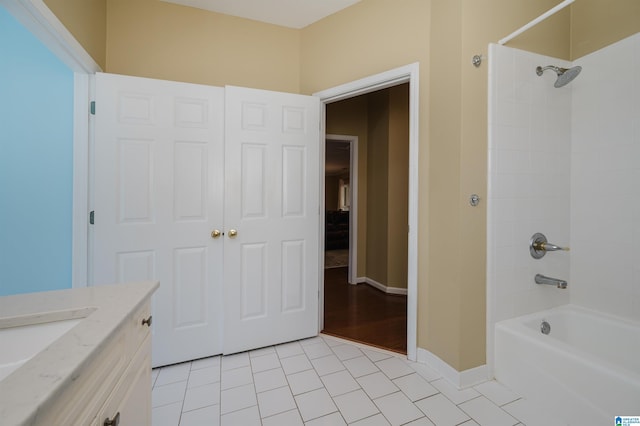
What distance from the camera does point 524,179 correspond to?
1.94 meters

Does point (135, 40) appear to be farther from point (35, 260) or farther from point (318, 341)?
point (318, 341)

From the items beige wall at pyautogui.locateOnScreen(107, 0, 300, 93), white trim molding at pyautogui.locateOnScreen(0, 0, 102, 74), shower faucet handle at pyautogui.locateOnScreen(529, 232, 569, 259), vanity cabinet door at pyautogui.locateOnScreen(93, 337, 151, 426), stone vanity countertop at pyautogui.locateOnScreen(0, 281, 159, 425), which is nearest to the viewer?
stone vanity countertop at pyautogui.locateOnScreen(0, 281, 159, 425)

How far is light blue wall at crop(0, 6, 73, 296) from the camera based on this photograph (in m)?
1.86

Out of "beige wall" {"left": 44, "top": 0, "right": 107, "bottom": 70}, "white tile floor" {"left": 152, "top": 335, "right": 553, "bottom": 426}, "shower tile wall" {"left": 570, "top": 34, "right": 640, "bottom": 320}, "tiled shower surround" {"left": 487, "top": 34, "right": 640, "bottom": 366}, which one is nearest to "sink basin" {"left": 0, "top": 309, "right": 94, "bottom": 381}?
"white tile floor" {"left": 152, "top": 335, "right": 553, "bottom": 426}

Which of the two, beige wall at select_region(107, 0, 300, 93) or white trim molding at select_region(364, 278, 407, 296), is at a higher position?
beige wall at select_region(107, 0, 300, 93)

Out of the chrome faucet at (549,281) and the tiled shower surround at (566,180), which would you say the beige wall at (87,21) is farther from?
the chrome faucet at (549,281)

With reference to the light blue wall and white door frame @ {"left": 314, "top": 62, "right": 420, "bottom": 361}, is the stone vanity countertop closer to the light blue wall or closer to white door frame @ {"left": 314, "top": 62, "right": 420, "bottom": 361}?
the light blue wall

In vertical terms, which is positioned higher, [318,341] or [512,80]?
[512,80]

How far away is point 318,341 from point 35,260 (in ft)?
6.86

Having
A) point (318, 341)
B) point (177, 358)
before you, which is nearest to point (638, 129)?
point (318, 341)

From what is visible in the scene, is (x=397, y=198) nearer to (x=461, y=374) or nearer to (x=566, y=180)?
(x=566, y=180)

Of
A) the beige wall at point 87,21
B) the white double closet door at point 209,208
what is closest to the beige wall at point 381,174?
the white double closet door at point 209,208

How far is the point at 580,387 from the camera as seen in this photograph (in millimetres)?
1438

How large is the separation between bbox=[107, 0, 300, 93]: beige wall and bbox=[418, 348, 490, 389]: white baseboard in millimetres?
2500
